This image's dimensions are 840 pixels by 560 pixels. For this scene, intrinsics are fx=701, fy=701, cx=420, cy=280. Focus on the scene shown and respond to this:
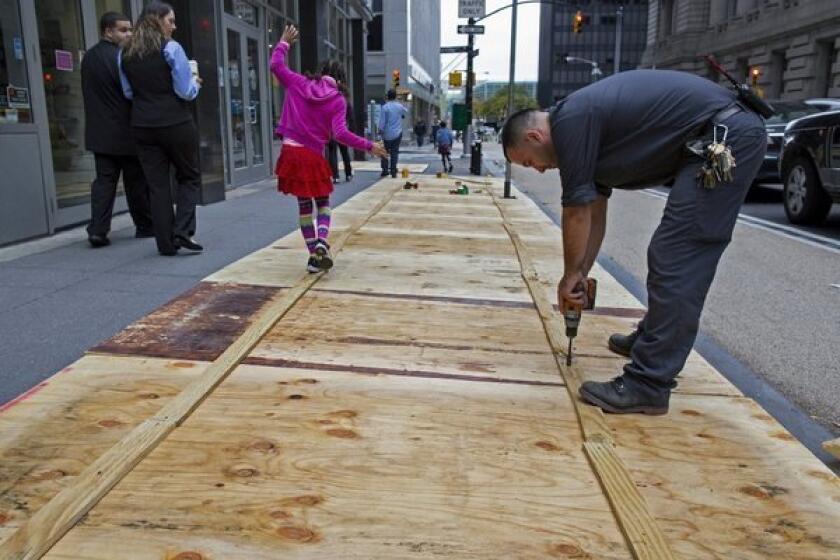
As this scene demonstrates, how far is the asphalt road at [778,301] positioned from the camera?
3.88m

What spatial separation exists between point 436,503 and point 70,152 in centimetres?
677

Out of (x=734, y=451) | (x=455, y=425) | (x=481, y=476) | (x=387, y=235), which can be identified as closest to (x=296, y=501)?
(x=481, y=476)

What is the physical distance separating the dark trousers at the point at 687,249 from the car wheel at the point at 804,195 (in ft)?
24.0

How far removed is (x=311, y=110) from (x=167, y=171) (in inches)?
58.8

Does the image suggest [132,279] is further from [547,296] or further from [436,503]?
[436,503]

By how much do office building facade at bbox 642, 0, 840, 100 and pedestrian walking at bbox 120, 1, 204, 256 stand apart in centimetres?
3426

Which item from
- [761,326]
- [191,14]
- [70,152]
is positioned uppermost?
[191,14]

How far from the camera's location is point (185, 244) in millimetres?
6043

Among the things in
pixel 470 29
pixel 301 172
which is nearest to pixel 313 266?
pixel 301 172

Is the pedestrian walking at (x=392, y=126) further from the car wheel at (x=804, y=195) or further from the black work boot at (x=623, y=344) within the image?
the black work boot at (x=623, y=344)

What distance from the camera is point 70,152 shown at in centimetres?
748

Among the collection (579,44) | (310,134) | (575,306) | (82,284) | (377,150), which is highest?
(579,44)

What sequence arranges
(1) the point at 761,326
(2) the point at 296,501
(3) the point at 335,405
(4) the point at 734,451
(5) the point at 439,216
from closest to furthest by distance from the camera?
(2) the point at 296,501
(4) the point at 734,451
(3) the point at 335,405
(1) the point at 761,326
(5) the point at 439,216

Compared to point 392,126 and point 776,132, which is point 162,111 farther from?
point 776,132
